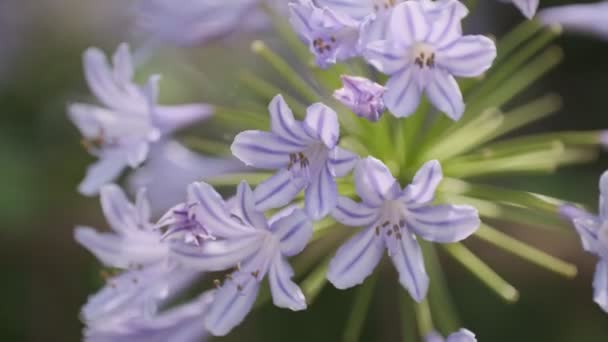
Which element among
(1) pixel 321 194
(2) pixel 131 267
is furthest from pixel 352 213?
(2) pixel 131 267

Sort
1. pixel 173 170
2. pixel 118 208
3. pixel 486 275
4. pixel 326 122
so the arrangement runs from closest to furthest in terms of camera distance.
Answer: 1. pixel 326 122
2. pixel 486 275
3. pixel 118 208
4. pixel 173 170

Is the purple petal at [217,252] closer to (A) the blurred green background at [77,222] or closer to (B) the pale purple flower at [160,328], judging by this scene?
(B) the pale purple flower at [160,328]

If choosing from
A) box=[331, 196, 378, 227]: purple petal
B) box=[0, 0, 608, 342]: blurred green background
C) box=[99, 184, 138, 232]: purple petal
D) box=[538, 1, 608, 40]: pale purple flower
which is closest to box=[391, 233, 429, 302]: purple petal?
box=[331, 196, 378, 227]: purple petal

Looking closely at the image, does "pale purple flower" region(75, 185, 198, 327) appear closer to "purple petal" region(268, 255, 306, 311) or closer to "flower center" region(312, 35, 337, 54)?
"purple petal" region(268, 255, 306, 311)

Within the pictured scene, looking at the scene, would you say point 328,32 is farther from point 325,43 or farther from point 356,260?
point 356,260

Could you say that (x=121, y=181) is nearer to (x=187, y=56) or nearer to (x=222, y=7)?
(x=187, y=56)

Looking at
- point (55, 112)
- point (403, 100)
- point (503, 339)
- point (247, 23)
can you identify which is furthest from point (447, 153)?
point (55, 112)
